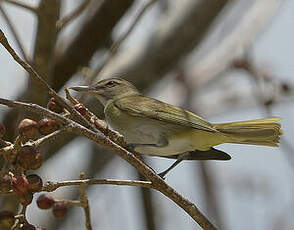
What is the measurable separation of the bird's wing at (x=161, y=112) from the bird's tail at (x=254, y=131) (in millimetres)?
110

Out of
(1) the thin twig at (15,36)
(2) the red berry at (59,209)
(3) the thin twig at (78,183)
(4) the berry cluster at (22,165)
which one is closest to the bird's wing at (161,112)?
(1) the thin twig at (15,36)

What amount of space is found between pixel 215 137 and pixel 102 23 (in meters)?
1.42

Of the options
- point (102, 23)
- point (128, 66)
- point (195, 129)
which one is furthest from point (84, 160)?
point (195, 129)

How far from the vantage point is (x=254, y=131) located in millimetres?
3473

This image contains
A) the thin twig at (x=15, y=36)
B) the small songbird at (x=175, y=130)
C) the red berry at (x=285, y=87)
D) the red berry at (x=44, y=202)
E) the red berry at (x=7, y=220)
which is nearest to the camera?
the red berry at (x=7, y=220)

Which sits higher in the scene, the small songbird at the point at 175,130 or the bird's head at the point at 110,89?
the bird's head at the point at 110,89

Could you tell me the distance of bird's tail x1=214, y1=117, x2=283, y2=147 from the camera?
10.9ft

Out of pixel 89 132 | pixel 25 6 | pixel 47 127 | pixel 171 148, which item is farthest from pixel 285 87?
pixel 89 132

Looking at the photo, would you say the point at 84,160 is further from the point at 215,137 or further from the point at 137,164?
the point at 137,164

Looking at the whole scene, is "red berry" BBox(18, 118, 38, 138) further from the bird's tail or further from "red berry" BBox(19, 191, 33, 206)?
Result: the bird's tail

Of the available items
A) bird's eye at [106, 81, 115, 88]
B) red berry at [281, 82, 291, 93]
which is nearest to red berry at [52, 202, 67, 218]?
bird's eye at [106, 81, 115, 88]

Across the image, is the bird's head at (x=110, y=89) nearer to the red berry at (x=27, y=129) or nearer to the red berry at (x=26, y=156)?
the red berry at (x=27, y=129)

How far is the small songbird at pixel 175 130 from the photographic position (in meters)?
3.50

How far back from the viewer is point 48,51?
3359 millimetres
